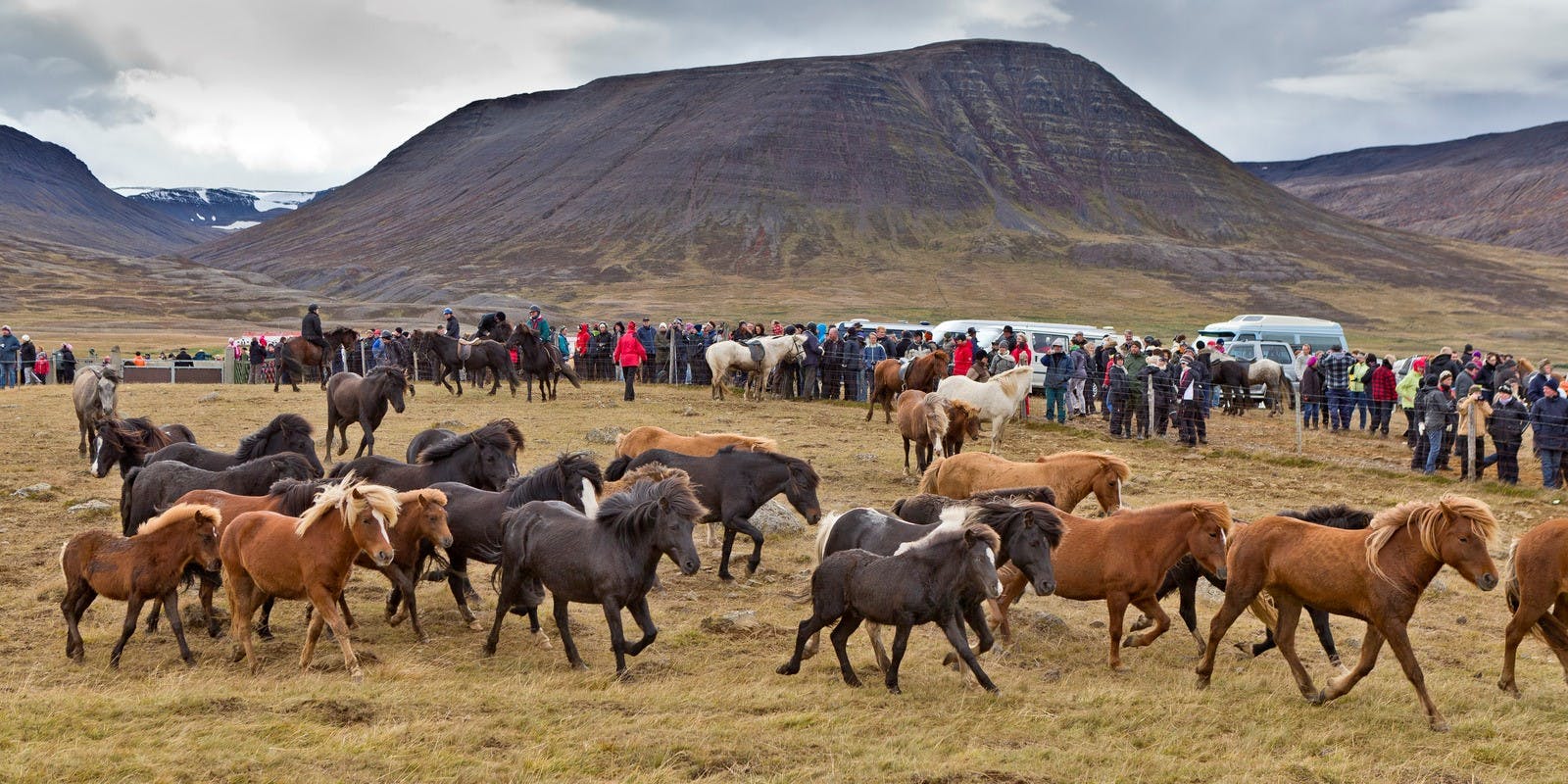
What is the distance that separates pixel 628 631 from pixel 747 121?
14630 centimetres

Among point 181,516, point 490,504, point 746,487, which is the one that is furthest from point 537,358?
point 181,516

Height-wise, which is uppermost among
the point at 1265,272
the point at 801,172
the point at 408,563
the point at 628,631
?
the point at 801,172

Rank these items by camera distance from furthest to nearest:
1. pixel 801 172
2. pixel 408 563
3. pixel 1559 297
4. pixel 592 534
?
1. pixel 801 172
2. pixel 1559 297
3. pixel 408 563
4. pixel 592 534

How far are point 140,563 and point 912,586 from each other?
17.9 ft

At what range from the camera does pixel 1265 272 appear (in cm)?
10769

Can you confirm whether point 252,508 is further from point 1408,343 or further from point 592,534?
point 1408,343

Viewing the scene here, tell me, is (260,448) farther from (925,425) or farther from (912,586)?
(925,425)

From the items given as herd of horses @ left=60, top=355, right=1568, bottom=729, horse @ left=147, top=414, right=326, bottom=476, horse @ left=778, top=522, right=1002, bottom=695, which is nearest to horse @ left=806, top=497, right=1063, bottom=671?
herd of horses @ left=60, top=355, right=1568, bottom=729

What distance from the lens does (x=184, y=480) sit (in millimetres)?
10336

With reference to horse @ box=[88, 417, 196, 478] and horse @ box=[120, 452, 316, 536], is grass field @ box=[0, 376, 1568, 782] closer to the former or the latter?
horse @ box=[120, 452, 316, 536]

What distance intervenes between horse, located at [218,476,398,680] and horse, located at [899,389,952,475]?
1005cm

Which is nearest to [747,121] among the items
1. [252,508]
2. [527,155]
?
[527,155]

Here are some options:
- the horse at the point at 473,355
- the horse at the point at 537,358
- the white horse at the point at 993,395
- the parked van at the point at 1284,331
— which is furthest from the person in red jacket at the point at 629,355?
the parked van at the point at 1284,331

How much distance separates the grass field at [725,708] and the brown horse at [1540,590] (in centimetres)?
33
